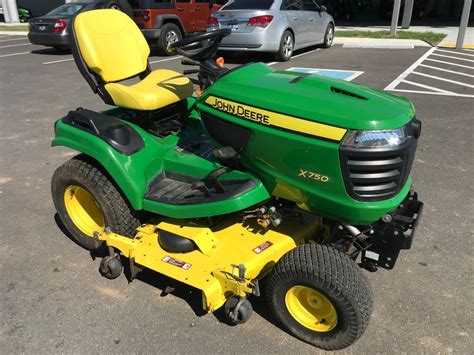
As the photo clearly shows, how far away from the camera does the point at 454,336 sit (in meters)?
2.39

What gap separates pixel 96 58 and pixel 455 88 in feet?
20.3

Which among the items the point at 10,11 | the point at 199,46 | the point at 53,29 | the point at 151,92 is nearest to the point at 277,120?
the point at 199,46

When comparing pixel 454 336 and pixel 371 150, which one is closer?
pixel 371 150

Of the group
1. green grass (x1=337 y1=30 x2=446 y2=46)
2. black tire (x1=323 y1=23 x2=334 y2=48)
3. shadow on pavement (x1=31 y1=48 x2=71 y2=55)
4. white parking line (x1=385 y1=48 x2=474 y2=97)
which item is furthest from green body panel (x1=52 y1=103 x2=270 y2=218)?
green grass (x1=337 y1=30 x2=446 y2=46)

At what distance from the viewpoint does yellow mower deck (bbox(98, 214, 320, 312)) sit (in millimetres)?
2365

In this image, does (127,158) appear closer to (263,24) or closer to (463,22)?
(263,24)

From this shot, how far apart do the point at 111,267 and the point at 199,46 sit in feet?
4.74

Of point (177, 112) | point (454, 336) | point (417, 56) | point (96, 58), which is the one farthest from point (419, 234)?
point (417, 56)

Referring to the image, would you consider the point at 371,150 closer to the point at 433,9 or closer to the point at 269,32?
the point at 269,32

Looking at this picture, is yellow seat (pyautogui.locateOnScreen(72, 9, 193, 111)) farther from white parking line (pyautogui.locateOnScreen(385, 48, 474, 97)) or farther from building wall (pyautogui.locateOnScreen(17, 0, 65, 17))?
building wall (pyautogui.locateOnScreen(17, 0, 65, 17))

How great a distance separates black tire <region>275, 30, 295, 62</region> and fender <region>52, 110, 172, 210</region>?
7.12 metres

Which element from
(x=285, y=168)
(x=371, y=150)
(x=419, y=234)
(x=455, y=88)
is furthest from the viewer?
(x=455, y=88)

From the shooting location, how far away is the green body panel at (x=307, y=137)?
2176 millimetres

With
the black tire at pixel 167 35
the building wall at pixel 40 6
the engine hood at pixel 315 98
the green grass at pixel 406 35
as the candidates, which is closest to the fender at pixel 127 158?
the engine hood at pixel 315 98
